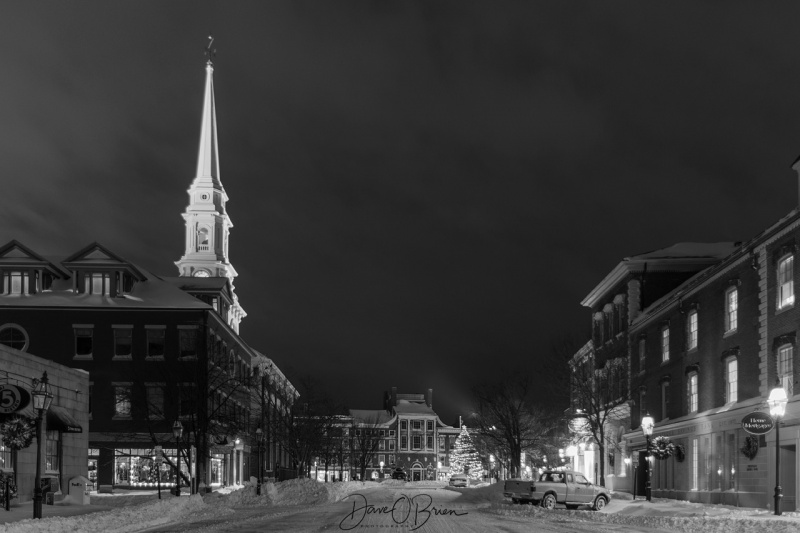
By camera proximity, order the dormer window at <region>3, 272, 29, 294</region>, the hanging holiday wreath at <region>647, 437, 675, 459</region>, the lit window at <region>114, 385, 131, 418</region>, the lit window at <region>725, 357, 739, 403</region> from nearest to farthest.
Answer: the lit window at <region>725, 357, 739, 403</region> → the hanging holiday wreath at <region>647, 437, 675, 459</region> → the lit window at <region>114, 385, 131, 418</region> → the dormer window at <region>3, 272, 29, 294</region>

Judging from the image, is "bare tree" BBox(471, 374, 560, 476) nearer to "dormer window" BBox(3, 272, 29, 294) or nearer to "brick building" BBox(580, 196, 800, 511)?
"brick building" BBox(580, 196, 800, 511)

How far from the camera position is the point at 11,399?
1256 inches

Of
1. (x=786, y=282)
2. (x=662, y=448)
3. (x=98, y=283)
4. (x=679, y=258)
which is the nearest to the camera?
(x=786, y=282)

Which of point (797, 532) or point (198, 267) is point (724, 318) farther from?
point (198, 267)

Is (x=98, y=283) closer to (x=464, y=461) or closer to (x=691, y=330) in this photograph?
(x=691, y=330)

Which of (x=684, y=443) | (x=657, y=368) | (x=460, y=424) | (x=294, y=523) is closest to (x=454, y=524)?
(x=294, y=523)

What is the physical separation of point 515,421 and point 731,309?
34527 mm

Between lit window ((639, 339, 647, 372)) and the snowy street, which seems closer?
the snowy street

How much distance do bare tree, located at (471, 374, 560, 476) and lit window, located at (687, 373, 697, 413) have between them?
1055 inches

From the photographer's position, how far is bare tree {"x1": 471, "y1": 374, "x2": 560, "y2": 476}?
2977 inches

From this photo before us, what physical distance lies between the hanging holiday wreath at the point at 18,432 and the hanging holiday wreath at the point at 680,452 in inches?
1125

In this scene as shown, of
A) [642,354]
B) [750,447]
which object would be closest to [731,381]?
[750,447]

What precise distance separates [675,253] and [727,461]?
21.3 m

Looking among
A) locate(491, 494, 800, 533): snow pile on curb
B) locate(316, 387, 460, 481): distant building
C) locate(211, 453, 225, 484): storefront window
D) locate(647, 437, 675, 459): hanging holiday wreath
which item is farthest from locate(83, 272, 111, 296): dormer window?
locate(316, 387, 460, 481): distant building
